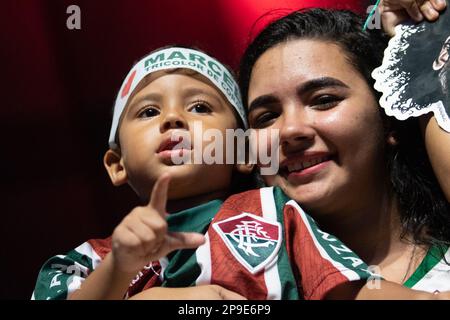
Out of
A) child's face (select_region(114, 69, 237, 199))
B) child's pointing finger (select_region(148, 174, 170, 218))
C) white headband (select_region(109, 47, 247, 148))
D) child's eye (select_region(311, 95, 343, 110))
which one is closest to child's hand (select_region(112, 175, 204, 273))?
child's pointing finger (select_region(148, 174, 170, 218))

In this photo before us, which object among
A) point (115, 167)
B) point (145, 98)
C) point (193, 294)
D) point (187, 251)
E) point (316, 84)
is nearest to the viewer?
point (193, 294)

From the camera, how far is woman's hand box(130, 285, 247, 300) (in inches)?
44.0

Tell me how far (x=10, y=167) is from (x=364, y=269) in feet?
3.24

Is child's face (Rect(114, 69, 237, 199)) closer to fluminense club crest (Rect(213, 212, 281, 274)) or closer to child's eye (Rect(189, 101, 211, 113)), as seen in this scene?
child's eye (Rect(189, 101, 211, 113))

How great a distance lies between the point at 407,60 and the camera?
4.49 feet

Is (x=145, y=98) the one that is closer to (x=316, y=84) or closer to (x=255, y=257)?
(x=316, y=84)

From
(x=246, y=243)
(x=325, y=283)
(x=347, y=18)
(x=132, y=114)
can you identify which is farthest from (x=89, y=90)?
(x=325, y=283)

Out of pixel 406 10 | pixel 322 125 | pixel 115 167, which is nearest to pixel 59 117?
pixel 115 167

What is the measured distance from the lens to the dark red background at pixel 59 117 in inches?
70.7

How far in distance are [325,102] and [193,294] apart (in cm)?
47

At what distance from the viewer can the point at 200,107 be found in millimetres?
1474

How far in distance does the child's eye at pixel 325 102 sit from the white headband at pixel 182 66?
8.6 inches

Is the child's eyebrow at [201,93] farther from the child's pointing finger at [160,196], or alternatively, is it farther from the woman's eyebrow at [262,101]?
the child's pointing finger at [160,196]
